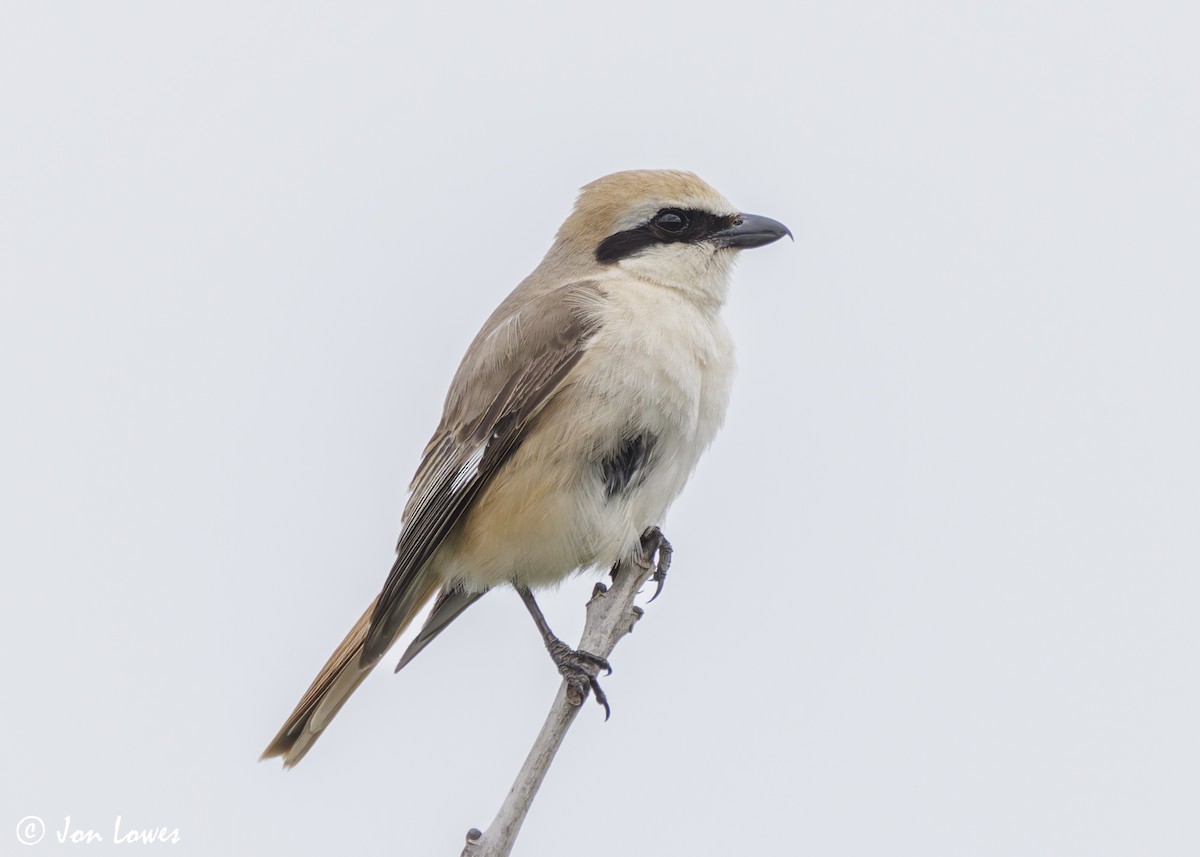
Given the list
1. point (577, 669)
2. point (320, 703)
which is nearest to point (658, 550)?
point (577, 669)

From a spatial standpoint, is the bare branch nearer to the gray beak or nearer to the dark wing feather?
the dark wing feather

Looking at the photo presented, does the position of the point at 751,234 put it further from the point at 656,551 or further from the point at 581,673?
the point at 581,673

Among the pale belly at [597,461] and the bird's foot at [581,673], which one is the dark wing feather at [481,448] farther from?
the bird's foot at [581,673]

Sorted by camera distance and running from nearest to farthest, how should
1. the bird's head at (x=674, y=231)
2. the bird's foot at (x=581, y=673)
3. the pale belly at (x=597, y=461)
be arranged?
the bird's foot at (x=581, y=673) < the pale belly at (x=597, y=461) < the bird's head at (x=674, y=231)

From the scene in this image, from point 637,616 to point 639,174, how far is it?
213 cm

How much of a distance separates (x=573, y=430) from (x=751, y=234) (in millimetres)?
1248

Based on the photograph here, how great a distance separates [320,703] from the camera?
5.48m

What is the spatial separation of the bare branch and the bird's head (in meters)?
1.17

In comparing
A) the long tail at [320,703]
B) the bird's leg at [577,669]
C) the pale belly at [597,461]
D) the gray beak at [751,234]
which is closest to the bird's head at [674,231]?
the gray beak at [751,234]

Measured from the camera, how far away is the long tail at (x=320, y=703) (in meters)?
5.46

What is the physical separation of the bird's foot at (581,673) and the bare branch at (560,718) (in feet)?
0.09

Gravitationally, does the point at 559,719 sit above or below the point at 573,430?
below

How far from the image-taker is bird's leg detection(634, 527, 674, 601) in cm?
523

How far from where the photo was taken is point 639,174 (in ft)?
19.8
